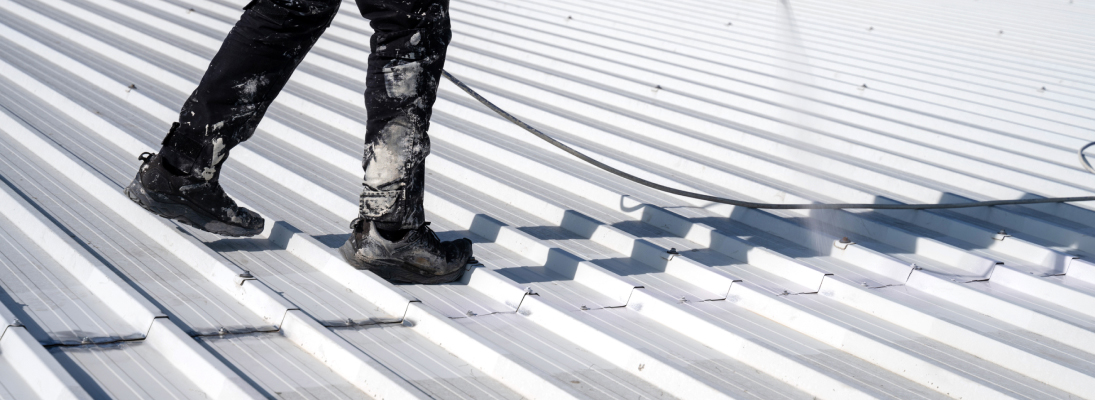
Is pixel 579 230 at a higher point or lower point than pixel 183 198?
higher

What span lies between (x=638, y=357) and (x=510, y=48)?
3.50 metres

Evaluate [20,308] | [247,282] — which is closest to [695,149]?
[247,282]

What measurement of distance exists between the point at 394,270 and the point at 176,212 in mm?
549

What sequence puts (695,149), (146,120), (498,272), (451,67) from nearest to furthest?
(498,272), (146,120), (695,149), (451,67)

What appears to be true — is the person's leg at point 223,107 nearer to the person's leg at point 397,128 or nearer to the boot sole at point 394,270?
the person's leg at point 397,128

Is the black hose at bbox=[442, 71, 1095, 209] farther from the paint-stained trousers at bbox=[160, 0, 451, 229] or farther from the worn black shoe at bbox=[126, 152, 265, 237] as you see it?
the worn black shoe at bbox=[126, 152, 265, 237]

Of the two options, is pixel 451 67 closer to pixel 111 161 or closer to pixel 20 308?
pixel 111 161

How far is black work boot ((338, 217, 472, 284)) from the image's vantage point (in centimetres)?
195

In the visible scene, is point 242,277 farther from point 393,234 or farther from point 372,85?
point 372,85

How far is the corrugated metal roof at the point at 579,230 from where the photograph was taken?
1.67m

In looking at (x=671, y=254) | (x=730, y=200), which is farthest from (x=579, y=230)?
(x=730, y=200)

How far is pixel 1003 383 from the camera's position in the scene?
181 cm

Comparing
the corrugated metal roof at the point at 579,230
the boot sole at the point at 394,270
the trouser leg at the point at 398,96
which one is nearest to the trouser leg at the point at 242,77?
the trouser leg at the point at 398,96

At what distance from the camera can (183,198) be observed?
1.97 meters
